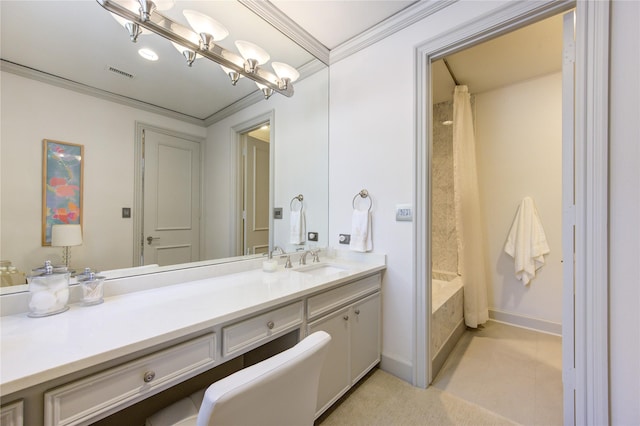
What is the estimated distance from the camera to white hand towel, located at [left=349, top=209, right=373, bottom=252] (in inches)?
78.5

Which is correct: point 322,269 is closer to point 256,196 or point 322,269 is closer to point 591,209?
point 256,196

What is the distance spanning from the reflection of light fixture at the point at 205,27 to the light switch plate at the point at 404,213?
153 cm

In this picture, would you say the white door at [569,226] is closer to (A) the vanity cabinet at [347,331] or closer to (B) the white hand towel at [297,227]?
(A) the vanity cabinet at [347,331]

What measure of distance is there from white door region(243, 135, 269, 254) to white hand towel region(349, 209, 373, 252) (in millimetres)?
690

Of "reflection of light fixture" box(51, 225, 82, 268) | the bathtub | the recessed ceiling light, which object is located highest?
the recessed ceiling light

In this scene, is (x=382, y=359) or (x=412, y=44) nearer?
(x=412, y=44)

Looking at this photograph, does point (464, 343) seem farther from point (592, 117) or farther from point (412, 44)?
point (412, 44)

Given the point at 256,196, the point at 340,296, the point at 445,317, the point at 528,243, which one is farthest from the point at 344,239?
the point at 528,243

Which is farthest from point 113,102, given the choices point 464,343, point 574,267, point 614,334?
point 464,343

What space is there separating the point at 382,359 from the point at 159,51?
2469 mm

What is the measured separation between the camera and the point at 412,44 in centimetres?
182

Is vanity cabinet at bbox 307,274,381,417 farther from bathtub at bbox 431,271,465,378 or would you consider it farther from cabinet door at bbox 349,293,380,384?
bathtub at bbox 431,271,465,378

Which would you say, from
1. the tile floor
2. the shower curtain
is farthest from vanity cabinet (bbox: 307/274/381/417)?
the shower curtain

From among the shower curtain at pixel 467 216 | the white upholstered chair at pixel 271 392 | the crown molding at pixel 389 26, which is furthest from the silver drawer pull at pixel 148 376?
the shower curtain at pixel 467 216
